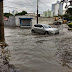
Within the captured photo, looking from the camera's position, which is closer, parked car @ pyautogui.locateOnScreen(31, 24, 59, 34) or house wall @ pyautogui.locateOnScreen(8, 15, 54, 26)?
parked car @ pyautogui.locateOnScreen(31, 24, 59, 34)

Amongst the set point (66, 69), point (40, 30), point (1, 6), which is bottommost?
point (66, 69)

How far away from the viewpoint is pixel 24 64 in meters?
5.42

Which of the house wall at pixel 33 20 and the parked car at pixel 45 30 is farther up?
the house wall at pixel 33 20

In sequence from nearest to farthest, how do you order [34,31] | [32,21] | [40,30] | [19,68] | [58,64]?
[19,68] → [58,64] → [40,30] → [34,31] → [32,21]

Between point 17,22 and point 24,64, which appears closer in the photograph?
point 24,64

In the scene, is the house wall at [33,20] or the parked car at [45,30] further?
the house wall at [33,20]

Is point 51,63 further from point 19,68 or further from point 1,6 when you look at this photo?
point 1,6

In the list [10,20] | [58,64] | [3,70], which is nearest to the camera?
[3,70]

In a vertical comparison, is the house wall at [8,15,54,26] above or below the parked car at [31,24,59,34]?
above

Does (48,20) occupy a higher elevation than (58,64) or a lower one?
higher

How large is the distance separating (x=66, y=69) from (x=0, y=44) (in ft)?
17.1

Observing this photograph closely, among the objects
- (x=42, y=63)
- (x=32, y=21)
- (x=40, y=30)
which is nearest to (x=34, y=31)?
(x=40, y=30)

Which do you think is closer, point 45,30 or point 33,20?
point 45,30

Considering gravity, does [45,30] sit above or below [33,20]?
below
